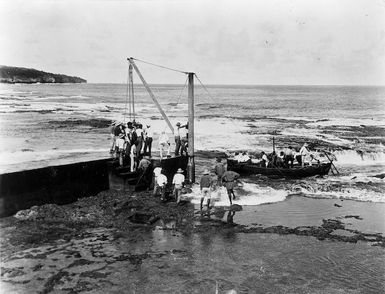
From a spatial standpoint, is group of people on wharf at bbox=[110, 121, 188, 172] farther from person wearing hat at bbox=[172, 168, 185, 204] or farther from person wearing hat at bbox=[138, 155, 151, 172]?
person wearing hat at bbox=[172, 168, 185, 204]

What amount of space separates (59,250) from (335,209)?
426 inches

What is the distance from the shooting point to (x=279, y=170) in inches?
884

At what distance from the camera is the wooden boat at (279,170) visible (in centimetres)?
2255

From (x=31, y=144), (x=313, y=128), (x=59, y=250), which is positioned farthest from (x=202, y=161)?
(x=313, y=128)

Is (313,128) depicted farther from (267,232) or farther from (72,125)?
(267,232)

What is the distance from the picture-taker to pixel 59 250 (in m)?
11.2

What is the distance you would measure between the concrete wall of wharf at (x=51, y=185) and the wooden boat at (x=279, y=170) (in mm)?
9045

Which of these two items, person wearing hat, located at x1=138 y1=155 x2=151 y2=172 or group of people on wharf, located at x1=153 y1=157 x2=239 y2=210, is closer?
group of people on wharf, located at x1=153 y1=157 x2=239 y2=210

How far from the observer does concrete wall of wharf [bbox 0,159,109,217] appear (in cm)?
1421

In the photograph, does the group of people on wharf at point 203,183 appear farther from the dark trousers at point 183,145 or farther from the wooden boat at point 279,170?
the wooden boat at point 279,170

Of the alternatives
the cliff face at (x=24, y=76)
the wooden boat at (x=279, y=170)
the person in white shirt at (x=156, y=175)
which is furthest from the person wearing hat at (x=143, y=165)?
the cliff face at (x=24, y=76)

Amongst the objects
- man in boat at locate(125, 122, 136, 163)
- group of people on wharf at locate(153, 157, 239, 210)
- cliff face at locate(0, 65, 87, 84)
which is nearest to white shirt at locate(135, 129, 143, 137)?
man in boat at locate(125, 122, 136, 163)

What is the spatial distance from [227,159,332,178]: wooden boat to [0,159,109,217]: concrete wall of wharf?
9.04m

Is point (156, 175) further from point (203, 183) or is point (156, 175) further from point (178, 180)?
point (203, 183)
